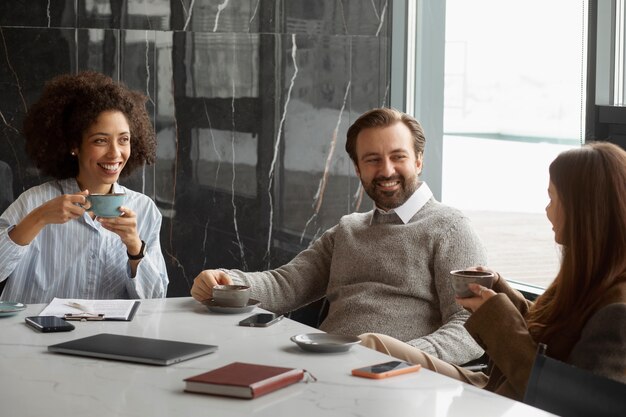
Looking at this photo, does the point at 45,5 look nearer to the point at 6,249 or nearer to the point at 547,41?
the point at 6,249

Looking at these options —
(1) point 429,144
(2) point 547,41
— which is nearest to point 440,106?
(1) point 429,144

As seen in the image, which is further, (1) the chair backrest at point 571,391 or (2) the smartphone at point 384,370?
(2) the smartphone at point 384,370

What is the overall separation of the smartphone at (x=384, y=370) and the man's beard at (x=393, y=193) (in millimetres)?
1252

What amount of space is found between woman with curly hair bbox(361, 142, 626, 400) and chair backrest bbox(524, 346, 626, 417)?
25 centimetres

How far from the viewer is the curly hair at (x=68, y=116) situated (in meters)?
3.37

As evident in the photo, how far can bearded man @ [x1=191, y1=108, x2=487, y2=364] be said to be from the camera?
3070 mm

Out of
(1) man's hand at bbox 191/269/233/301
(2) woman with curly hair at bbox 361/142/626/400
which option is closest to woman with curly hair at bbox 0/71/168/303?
(1) man's hand at bbox 191/269/233/301

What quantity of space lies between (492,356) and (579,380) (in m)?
0.61

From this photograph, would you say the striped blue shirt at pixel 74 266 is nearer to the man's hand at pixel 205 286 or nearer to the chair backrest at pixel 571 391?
the man's hand at pixel 205 286

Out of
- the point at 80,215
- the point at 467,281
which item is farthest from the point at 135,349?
the point at 80,215

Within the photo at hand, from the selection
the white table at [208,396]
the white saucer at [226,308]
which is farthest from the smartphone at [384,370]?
the white saucer at [226,308]

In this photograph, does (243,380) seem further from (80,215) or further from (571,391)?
(80,215)

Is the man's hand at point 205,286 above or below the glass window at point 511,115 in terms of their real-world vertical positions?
below

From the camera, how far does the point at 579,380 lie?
175 cm
